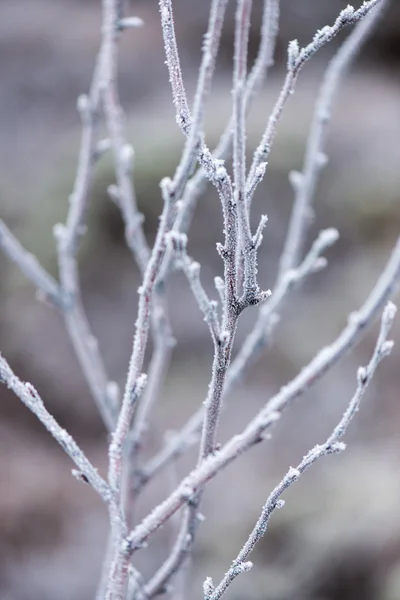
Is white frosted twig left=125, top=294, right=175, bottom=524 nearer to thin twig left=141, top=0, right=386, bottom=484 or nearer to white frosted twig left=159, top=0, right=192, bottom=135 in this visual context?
thin twig left=141, top=0, right=386, bottom=484

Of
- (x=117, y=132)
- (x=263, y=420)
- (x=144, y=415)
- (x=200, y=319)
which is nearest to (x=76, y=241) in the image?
(x=117, y=132)

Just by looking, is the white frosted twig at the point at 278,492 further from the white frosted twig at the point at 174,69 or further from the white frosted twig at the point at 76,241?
the white frosted twig at the point at 76,241

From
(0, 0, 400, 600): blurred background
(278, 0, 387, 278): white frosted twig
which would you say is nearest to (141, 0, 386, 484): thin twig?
(278, 0, 387, 278): white frosted twig

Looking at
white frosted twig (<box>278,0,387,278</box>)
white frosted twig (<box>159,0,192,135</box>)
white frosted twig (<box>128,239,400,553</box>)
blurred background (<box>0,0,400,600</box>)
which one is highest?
blurred background (<box>0,0,400,600</box>)

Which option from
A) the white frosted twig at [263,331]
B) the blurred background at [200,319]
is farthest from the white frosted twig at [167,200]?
the blurred background at [200,319]

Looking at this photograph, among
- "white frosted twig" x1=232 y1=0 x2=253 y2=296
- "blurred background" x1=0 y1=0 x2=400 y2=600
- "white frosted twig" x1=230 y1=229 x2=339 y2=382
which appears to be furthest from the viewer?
"blurred background" x1=0 y1=0 x2=400 y2=600

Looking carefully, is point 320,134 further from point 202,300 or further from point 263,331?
point 202,300

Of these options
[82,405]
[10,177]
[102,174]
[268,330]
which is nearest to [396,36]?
[102,174]
